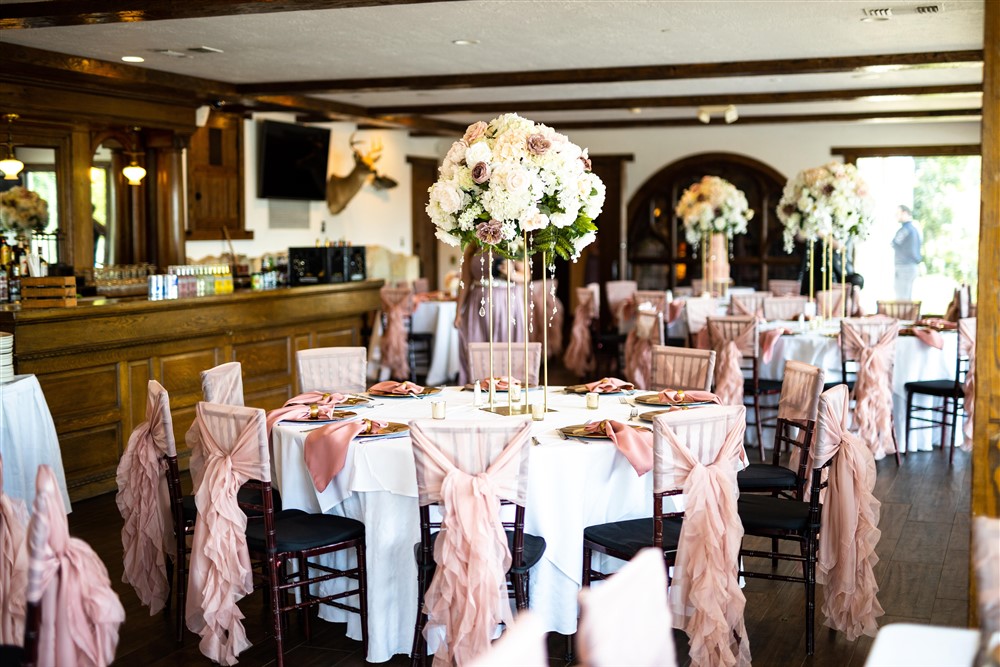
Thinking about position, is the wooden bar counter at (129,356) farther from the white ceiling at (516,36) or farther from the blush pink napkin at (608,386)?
the blush pink napkin at (608,386)

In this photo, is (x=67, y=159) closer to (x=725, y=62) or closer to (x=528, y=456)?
(x=725, y=62)

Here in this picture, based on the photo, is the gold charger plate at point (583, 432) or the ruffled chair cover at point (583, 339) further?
the ruffled chair cover at point (583, 339)

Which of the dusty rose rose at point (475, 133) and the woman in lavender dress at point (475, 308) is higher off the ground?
the dusty rose rose at point (475, 133)

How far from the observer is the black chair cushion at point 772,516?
4242 mm

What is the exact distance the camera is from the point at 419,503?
3.83 m

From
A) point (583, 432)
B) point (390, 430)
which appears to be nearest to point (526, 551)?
point (583, 432)

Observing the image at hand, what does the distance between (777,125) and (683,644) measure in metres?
11.3

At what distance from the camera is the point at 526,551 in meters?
3.97

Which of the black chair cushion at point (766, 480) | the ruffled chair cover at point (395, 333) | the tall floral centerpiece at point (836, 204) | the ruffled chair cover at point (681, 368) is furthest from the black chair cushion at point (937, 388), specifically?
the ruffled chair cover at point (395, 333)

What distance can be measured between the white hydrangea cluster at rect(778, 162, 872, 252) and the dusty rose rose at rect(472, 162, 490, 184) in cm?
526

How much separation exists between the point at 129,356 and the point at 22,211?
2464mm

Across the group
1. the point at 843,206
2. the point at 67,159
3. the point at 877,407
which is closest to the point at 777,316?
the point at 843,206

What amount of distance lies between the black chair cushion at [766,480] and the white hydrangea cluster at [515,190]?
1.32 m

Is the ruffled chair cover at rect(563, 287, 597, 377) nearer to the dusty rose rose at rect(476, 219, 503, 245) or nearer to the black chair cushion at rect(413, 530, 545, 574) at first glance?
the dusty rose rose at rect(476, 219, 503, 245)
